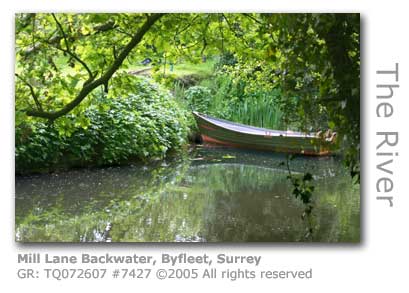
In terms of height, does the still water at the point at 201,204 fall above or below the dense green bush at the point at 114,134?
below

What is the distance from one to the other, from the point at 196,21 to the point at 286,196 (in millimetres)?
1068

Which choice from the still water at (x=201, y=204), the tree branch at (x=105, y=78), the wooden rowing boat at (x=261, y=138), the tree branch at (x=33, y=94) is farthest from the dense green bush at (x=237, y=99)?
the tree branch at (x=33, y=94)

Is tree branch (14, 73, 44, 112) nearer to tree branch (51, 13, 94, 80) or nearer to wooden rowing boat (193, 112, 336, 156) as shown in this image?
tree branch (51, 13, 94, 80)

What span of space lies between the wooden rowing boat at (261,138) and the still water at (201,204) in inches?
2.7

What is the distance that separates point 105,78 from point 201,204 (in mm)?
912

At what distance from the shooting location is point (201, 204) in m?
3.61

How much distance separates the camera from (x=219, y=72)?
3541 millimetres

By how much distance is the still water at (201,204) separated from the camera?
3250 millimetres

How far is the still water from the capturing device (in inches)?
128

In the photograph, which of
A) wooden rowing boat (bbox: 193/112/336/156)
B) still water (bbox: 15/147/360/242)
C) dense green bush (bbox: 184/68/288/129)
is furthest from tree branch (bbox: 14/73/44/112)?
wooden rowing boat (bbox: 193/112/336/156)

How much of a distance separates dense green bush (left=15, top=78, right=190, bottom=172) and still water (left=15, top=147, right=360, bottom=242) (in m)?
0.19

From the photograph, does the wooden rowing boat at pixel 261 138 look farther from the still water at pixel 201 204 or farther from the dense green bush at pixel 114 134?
the dense green bush at pixel 114 134

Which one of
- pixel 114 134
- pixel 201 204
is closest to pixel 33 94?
pixel 201 204
